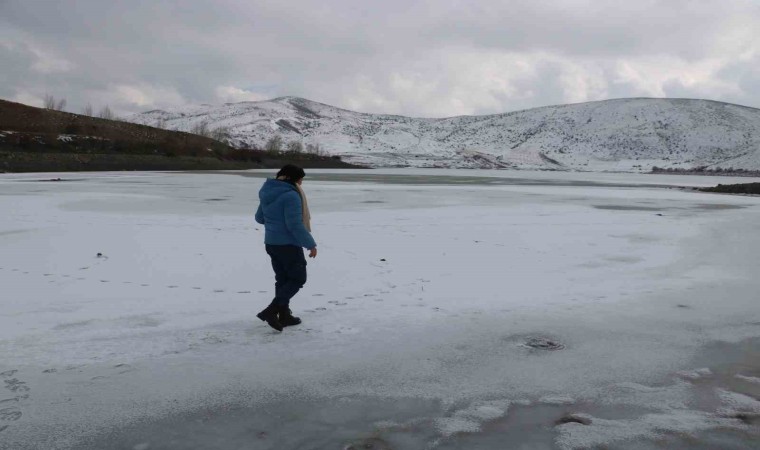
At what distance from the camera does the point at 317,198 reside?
897 inches

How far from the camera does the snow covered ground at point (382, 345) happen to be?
399cm

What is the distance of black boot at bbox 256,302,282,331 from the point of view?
601 cm

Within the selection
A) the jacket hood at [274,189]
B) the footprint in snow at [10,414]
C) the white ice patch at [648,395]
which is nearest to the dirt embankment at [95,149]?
the jacket hood at [274,189]

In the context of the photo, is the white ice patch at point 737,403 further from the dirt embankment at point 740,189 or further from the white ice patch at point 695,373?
the dirt embankment at point 740,189

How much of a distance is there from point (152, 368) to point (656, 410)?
12.8 ft

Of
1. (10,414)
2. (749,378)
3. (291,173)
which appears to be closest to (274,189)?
(291,173)

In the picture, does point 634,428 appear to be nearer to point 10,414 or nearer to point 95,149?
point 10,414

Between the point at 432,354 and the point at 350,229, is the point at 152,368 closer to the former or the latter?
the point at 432,354

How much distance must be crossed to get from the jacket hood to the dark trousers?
49 centimetres

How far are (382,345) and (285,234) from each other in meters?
1.47

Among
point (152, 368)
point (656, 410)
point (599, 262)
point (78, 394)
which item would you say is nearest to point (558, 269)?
point (599, 262)

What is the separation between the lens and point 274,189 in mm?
6020

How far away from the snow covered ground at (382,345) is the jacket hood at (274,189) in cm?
134

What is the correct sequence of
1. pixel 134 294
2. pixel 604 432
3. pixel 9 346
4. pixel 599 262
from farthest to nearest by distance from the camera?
pixel 599 262, pixel 134 294, pixel 9 346, pixel 604 432
